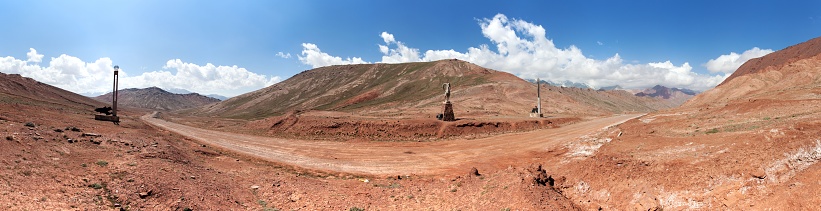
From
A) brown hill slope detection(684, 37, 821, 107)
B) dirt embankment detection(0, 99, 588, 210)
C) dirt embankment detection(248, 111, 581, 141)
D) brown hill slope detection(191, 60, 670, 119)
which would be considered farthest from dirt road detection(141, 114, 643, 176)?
brown hill slope detection(684, 37, 821, 107)

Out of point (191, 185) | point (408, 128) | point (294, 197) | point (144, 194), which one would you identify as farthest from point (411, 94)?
point (144, 194)

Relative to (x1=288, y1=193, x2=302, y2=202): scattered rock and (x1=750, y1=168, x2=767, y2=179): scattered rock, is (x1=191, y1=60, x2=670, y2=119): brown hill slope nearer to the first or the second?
(x1=288, y1=193, x2=302, y2=202): scattered rock

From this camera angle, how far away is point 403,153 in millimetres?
26469

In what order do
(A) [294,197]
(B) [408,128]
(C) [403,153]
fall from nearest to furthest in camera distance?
(A) [294,197]
(C) [403,153]
(B) [408,128]

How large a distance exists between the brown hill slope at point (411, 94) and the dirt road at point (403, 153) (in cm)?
1990

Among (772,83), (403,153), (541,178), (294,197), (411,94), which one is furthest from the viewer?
(411,94)

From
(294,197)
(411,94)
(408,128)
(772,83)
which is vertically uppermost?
(411,94)

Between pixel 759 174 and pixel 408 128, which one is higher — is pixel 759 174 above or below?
below

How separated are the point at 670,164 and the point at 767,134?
3.74 m

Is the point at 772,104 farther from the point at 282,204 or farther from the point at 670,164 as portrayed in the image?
the point at 282,204

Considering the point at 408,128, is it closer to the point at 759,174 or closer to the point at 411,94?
the point at 759,174

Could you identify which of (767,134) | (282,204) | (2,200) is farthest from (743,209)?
(2,200)

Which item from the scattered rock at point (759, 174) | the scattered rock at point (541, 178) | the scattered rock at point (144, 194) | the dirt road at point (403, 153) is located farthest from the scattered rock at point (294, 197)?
the scattered rock at point (759, 174)

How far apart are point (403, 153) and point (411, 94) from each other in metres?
58.3
